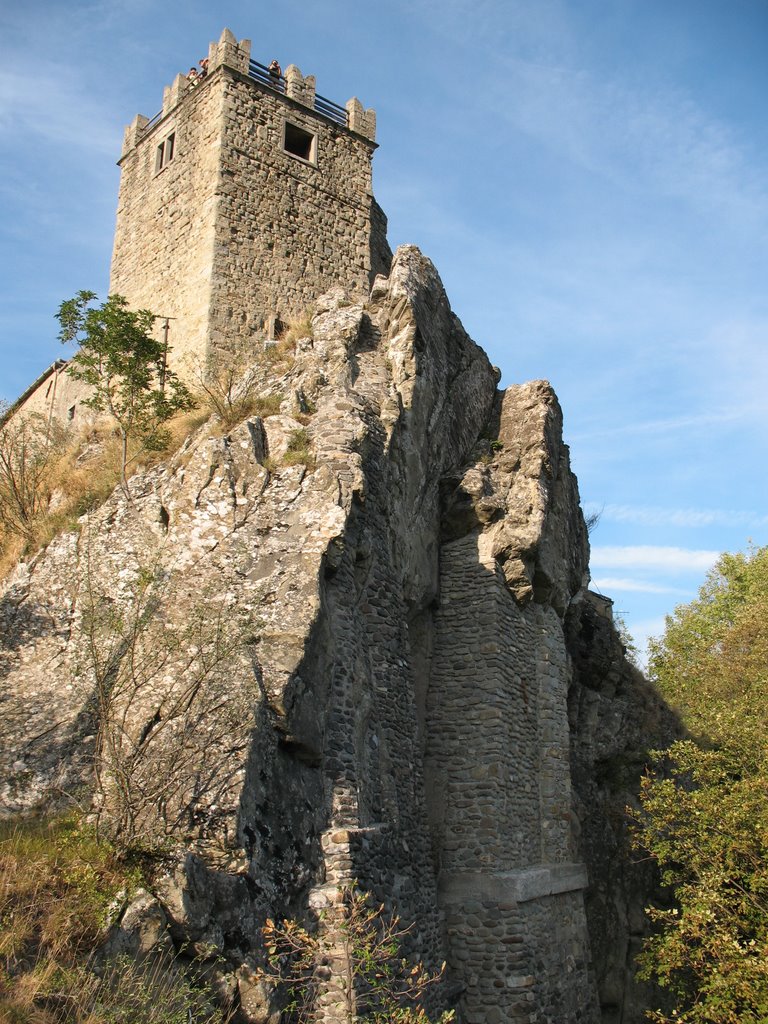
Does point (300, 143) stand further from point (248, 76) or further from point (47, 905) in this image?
point (47, 905)

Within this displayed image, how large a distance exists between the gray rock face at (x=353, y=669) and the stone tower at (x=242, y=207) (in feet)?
12.4

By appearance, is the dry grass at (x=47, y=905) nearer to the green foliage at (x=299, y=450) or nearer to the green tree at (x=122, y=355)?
the green foliage at (x=299, y=450)

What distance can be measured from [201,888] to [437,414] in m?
9.51

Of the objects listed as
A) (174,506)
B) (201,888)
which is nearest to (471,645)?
(174,506)

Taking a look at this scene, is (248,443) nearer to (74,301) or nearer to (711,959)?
(74,301)

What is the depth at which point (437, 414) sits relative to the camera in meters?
15.3

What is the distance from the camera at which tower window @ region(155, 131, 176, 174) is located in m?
20.7

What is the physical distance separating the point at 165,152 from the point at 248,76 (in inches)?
106

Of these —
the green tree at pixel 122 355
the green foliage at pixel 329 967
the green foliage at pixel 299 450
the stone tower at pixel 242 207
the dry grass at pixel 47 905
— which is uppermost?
the stone tower at pixel 242 207

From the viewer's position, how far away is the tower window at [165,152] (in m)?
20.7

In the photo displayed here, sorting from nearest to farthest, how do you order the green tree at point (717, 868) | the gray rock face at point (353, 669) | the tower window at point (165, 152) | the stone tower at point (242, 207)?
the gray rock face at point (353, 669), the green tree at point (717, 868), the stone tower at point (242, 207), the tower window at point (165, 152)

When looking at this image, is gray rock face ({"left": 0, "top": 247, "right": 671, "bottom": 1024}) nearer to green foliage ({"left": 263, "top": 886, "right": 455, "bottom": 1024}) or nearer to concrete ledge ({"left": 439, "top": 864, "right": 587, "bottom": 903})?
concrete ledge ({"left": 439, "top": 864, "right": 587, "bottom": 903})

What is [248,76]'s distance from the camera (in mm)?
19781

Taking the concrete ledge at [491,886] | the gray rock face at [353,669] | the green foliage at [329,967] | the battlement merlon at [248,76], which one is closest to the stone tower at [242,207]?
the battlement merlon at [248,76]
